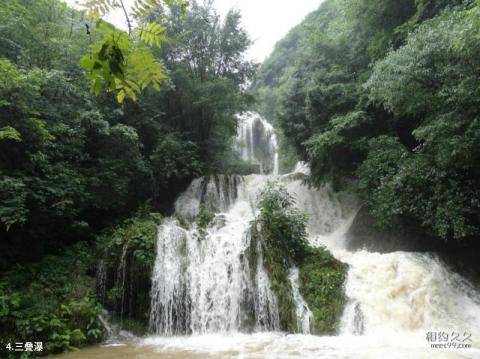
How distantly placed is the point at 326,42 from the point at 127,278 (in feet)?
37.9

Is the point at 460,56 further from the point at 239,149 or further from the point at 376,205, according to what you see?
the point at 239,149

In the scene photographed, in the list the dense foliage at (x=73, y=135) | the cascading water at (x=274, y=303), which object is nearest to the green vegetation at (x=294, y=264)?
the cascading water at (x=274, y=303)

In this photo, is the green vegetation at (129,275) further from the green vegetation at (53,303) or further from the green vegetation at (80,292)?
the green vegetation at (53,303)

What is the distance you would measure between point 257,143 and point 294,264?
15542 millimetres

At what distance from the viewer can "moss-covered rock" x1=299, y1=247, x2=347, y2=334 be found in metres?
6.52

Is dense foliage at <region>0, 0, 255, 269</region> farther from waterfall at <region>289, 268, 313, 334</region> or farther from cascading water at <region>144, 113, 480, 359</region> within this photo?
waterfall at <region>289, 268, 313, 334</region>

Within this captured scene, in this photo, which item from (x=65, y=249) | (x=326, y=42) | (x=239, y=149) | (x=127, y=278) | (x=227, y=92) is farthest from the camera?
(x=239, y=149)

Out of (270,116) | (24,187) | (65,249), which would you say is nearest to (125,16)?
(24,187)

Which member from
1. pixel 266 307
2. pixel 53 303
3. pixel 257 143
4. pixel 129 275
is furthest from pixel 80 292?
pixel 257 143

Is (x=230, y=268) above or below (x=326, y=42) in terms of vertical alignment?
below

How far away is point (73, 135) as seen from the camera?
29.0ft

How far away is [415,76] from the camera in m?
7.52

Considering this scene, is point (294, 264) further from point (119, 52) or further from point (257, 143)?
point (257, 143)

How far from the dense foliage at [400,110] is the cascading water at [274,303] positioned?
1.37 metres
